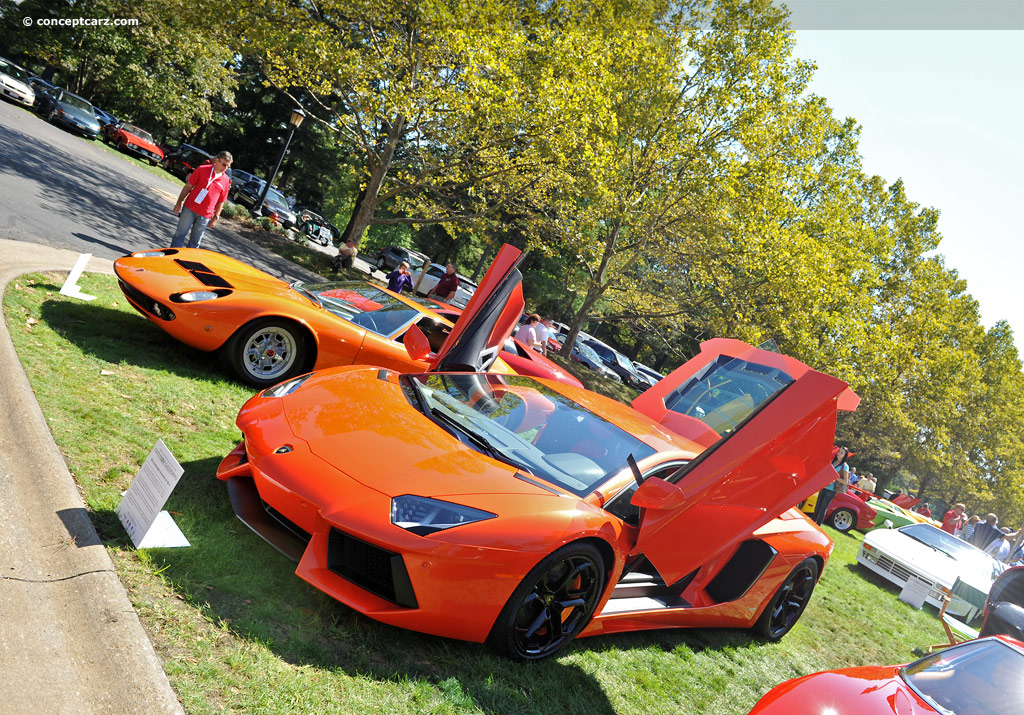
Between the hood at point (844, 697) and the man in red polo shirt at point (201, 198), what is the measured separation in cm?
765

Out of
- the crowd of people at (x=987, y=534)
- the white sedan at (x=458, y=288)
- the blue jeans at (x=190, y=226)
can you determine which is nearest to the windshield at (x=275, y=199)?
the white sedan at (x=458, y=288)

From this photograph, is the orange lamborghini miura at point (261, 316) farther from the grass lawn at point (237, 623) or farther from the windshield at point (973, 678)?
the windshield at point (973, 678)

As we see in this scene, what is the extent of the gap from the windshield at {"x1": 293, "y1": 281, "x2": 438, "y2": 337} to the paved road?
423 centimetres

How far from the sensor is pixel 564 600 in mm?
3463

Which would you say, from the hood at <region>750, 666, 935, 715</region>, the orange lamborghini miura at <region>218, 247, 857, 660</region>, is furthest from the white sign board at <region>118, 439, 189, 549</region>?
the hood at <region>750, 666, 935, 715</region>

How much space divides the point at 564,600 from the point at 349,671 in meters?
1.14

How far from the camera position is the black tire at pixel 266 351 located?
575cm

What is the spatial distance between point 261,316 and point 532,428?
9.42 ft

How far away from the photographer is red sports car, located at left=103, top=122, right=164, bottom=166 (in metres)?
27.4

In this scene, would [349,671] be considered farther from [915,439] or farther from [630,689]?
[915,439]

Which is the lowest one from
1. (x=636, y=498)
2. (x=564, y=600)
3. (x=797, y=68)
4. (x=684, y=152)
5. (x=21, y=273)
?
(x=21, y=273)

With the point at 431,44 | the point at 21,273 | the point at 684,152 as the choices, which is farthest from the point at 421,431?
the point at 684,152

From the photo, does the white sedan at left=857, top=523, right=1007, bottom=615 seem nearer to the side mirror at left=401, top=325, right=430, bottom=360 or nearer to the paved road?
the side mirror at left=401, top=325, right=430, bottom=360

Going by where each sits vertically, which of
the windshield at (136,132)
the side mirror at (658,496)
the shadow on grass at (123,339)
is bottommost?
the shadow on grass at (123,339)
